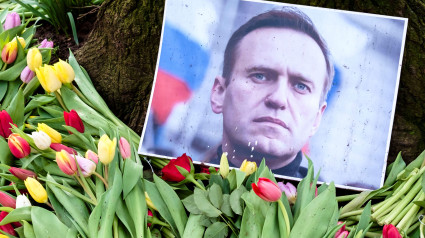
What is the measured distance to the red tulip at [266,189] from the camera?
1.21m

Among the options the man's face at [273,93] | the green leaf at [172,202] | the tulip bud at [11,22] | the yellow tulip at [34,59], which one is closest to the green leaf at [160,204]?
the green leaf at [172,202]

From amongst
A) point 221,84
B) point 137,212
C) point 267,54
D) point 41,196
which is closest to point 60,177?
point 41,196

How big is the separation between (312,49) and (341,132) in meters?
0.25

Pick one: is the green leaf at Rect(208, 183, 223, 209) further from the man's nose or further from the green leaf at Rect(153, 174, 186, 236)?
the man's nose

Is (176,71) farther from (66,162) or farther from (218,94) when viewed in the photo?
(66,162)

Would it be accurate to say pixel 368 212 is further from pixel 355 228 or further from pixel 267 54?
pixel 267 54

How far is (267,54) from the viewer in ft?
5.65

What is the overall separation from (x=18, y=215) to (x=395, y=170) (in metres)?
0.97

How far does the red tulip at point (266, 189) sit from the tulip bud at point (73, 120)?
0.58 meters

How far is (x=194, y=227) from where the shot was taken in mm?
1343

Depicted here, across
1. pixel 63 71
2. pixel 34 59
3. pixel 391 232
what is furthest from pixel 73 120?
pixel 391 232

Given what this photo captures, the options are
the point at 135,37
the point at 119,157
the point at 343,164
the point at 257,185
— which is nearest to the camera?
the point at 257,185

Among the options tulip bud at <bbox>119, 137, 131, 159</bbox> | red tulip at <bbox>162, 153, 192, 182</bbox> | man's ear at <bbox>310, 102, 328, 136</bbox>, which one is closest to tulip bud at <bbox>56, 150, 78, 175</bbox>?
tulip bud at <bbox>119, 137, 131, 159</bbox>

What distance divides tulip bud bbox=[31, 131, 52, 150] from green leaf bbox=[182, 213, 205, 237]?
1.30 ft
